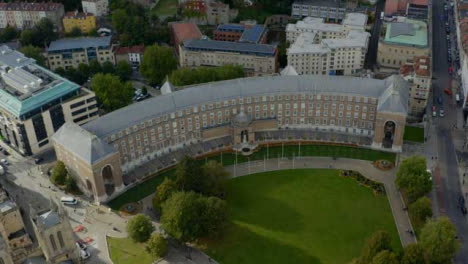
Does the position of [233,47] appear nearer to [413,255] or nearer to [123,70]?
[123,70]

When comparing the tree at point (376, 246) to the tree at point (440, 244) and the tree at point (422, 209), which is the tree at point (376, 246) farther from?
the tree at point (422, 209)

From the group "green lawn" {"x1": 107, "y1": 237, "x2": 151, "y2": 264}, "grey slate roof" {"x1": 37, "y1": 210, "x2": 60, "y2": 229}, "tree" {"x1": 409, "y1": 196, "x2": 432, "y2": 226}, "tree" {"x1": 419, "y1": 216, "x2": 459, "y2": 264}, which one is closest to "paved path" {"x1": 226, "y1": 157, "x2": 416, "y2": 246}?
"tree" {"x1": 409, "y1": 196, "x2": 432, "y2": 226}

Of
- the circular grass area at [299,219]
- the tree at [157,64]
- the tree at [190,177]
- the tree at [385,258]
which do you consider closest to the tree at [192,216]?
the circular grass area at [299,219]

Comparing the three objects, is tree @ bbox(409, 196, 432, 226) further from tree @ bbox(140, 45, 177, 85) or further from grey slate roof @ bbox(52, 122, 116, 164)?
tree @ bbox(140, 45, 177, 85)

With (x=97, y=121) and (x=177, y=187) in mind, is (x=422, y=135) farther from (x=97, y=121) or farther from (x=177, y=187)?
(x=97, y=121)

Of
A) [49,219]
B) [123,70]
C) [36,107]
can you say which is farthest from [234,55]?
[49,219]

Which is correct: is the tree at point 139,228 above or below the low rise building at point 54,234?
below

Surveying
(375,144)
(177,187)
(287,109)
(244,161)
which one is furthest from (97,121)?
(375,144)
